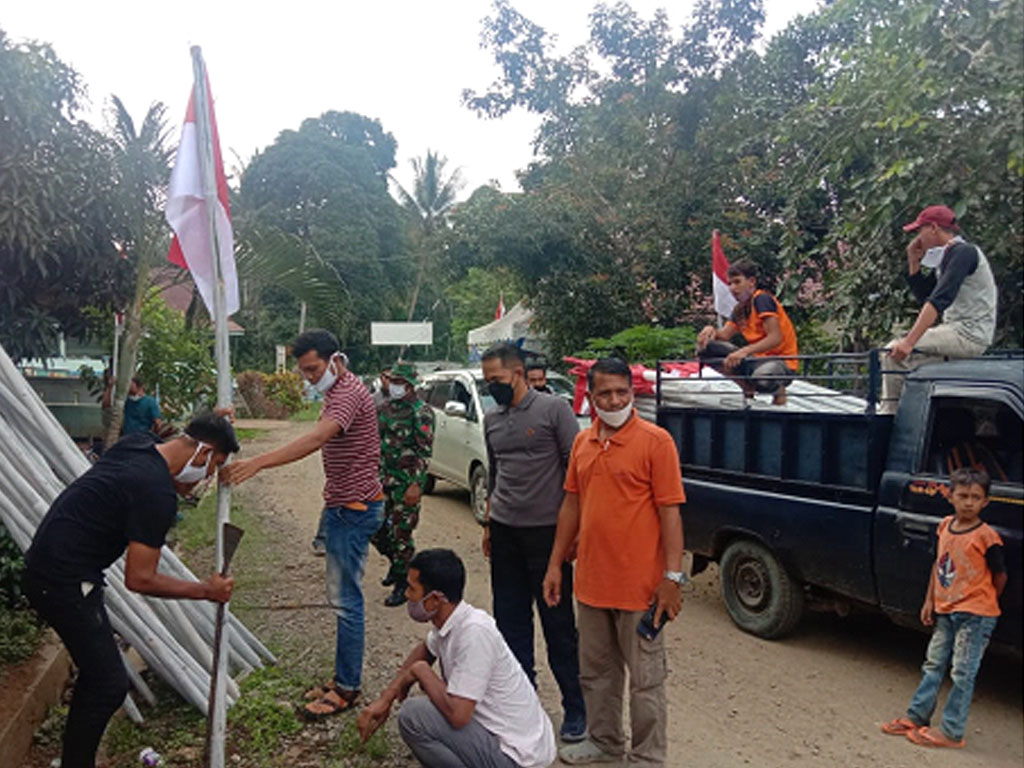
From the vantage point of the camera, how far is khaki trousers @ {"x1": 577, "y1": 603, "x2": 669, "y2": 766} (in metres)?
3.37

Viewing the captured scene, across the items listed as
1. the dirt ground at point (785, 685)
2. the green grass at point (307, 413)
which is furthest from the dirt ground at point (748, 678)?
the green grass at point (307, 413)

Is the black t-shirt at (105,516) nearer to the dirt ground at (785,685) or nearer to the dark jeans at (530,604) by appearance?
the dark jeans at (530,604)

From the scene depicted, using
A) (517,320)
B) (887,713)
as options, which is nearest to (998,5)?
(887,713)

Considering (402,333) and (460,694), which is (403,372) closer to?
(460,694)

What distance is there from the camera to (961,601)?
3.83 metres

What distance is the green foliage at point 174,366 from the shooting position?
10.8m

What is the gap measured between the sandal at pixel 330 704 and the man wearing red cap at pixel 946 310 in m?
3.16

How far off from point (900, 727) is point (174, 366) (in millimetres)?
9173

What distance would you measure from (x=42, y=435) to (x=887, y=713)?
14.3 ft

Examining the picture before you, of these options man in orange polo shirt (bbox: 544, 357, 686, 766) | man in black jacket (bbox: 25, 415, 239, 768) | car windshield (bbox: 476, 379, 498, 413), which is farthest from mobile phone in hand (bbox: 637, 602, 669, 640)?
car windshield (bbox: 476, 379, 498, 413)

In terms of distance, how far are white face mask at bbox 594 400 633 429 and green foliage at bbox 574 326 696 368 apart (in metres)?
7.37

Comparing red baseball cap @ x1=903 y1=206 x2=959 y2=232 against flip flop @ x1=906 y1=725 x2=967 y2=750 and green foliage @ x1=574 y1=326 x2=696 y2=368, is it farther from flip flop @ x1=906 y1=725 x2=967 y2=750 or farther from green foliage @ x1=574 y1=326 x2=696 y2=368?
green foliage @ x1=574 y1=326 x2=696 y2=368

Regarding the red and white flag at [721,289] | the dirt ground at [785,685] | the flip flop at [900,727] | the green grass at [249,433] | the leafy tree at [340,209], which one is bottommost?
the green grass at [249,433]

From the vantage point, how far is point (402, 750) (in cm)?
389
